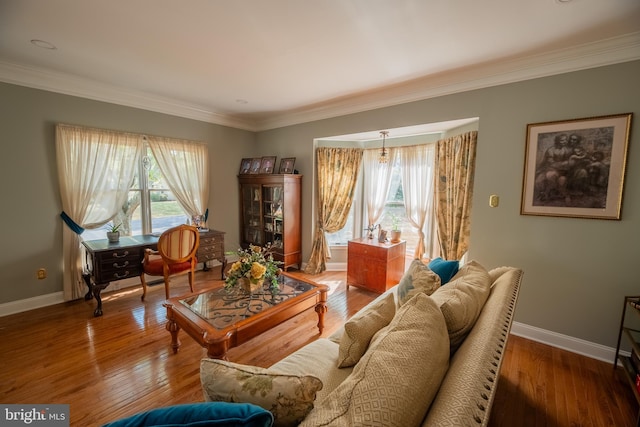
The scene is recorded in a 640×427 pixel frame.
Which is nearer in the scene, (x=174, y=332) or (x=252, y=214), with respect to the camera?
(x=174, y=332)

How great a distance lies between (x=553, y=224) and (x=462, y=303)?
1.84 metres

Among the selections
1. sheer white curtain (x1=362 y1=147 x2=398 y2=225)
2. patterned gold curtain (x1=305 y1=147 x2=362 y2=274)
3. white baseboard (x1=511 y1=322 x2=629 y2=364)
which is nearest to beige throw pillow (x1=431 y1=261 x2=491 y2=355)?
white baseboard (x1=511 y1=322 x2=629 y2=364)

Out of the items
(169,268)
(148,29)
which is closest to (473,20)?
(148,29)

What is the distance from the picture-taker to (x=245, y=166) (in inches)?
190

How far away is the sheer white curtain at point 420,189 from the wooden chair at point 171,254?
10.2ft

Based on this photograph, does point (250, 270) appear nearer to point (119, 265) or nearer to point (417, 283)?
point (417, 283)

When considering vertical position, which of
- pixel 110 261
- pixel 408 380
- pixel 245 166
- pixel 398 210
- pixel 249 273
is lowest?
pixel 110 261

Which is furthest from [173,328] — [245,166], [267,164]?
[245,166]

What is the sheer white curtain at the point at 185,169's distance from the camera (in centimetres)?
386

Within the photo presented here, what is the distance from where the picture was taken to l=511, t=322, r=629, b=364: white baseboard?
2234 mm

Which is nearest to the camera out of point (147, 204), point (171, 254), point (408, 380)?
point (408, 380)

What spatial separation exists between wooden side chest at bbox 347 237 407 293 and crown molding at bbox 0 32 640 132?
1.83 metres

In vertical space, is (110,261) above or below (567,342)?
above

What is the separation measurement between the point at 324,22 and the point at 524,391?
3049 millimetres
